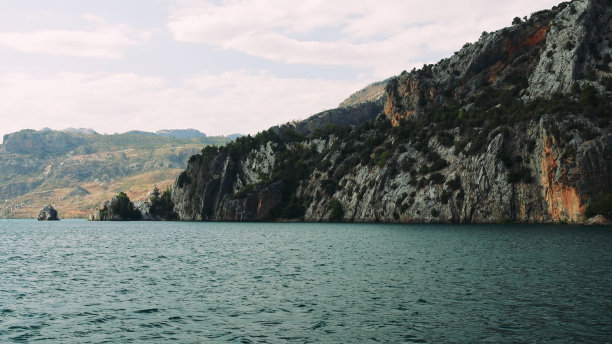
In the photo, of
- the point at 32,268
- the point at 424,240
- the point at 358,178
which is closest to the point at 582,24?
the point at 358,178

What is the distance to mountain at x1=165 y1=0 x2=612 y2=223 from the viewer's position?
11731cm

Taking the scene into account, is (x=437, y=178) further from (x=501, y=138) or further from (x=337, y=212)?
(x=337, y=212)

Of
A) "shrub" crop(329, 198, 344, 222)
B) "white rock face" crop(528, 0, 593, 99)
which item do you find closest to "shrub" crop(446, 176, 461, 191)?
"white rock face" crop(528, 0, 593, 99)

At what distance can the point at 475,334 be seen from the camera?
91.1 feet

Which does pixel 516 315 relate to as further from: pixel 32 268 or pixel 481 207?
pixel 481 207

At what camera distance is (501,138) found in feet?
444

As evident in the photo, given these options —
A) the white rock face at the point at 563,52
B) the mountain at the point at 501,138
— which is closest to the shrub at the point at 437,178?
the mountain at the point at 501,138

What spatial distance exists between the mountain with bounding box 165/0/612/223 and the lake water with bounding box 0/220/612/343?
52430 mm

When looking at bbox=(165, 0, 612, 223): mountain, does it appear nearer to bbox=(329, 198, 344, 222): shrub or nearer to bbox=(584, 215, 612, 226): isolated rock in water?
bbox=(329, 198, 344, 222): shrub

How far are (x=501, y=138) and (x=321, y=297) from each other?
11119 cm

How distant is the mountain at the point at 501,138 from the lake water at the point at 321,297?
52430mm

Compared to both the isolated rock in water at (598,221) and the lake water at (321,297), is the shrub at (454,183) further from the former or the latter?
the lake water at (321,297)

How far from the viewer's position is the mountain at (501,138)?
11731cm

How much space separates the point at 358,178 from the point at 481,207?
55.8m
